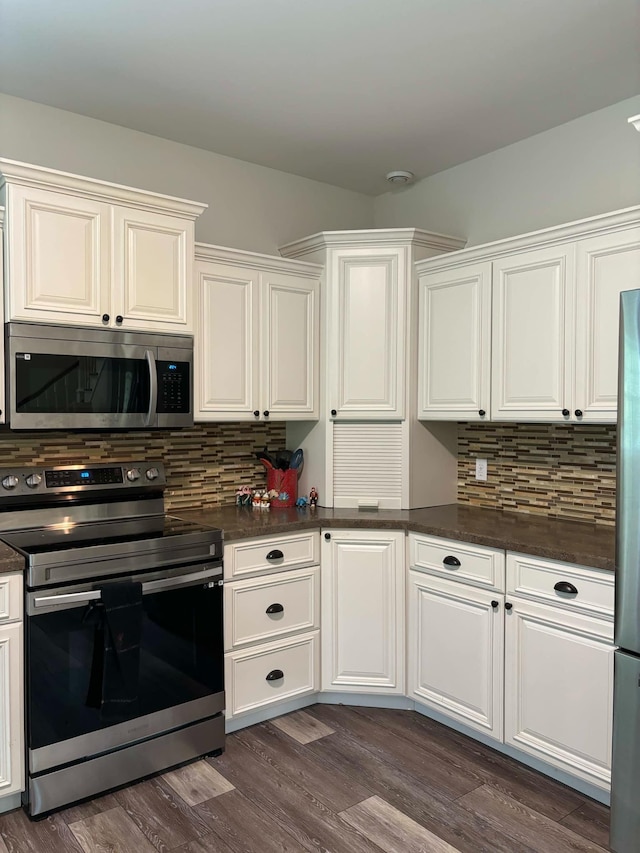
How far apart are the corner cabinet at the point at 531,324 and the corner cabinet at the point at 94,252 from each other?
1196mm

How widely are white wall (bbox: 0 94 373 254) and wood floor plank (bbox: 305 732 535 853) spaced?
2.43 meters

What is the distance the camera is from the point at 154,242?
9.09 feet

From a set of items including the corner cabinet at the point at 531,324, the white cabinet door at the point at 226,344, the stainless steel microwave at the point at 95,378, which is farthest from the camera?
the white cabinet door at the point at 226,344

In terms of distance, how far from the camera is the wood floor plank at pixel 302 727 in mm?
2842

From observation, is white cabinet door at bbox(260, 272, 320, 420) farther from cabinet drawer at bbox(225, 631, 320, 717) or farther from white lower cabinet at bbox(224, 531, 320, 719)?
cabinet drawer at bbox(225, 631, 320, 717)

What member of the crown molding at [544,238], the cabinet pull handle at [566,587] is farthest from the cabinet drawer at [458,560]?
the crown molding at [544,238]

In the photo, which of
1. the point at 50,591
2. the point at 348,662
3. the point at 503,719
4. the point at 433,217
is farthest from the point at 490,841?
the point at 433,217

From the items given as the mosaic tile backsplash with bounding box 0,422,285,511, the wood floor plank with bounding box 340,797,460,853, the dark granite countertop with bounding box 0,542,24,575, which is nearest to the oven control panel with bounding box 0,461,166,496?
the mosaic tile backsplash with bounding box 0,422,285,511

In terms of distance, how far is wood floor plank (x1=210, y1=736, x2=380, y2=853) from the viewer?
2.16 meters

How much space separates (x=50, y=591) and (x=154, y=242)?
142cm

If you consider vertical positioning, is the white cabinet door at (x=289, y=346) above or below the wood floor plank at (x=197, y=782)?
above

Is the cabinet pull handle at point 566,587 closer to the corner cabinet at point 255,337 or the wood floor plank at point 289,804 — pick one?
the wood floor plank at point 289,804

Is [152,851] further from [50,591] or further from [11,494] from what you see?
[11,494]

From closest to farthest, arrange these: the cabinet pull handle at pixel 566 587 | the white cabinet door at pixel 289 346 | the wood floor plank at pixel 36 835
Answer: the wood floor plank at pixel 36 835
the cabinet pull handle at pixel 566 587
the white cabinet door at pixel 289 346
